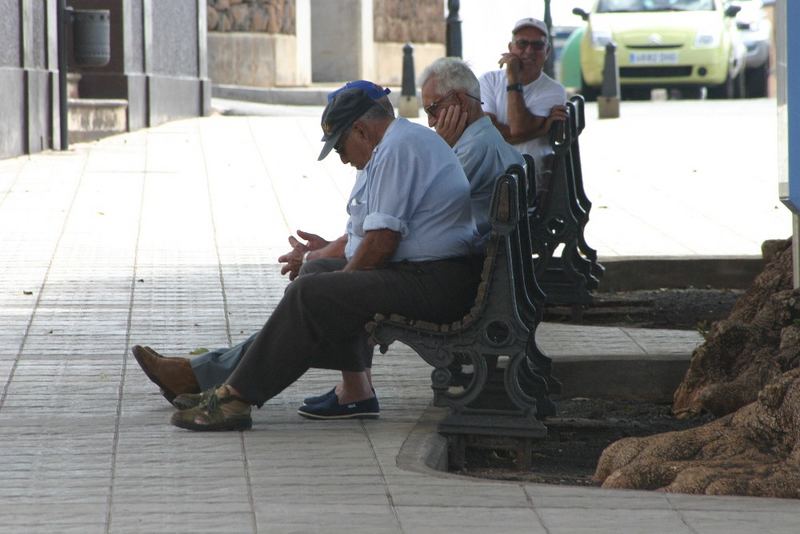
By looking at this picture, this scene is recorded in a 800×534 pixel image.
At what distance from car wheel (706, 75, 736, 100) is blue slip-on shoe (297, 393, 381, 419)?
74.9ft

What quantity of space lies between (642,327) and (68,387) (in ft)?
10.3

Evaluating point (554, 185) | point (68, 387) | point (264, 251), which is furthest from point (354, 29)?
point (68, 387)

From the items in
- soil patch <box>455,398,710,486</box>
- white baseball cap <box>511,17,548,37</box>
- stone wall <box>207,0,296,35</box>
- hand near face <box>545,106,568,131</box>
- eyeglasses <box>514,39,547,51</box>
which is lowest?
soil patch <box>455,398,710,486</box>

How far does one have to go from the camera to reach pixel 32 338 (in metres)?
7.49

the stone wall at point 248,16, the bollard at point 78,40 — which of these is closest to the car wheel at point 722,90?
the stone wall at point 248,16

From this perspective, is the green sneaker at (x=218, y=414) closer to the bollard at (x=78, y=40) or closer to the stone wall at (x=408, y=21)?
the bollard at (x=78, y=40)

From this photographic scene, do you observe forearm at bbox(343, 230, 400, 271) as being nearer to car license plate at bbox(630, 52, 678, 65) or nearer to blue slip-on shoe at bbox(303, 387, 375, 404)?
blue slip-on shoe at bbox(303, 387, 375, 404)

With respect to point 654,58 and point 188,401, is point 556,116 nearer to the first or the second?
point 188,401

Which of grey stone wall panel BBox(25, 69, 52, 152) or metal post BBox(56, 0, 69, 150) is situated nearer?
grey stone wall panel BBox(25, 69, 52, 152)

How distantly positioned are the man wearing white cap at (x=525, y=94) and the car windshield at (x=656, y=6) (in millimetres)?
18611

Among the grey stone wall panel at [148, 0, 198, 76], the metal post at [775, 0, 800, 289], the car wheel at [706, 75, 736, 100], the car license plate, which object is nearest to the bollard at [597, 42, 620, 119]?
the car license plate

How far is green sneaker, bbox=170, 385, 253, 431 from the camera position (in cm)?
557

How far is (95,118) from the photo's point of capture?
18.5m

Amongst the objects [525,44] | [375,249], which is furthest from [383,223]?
[525,44]
